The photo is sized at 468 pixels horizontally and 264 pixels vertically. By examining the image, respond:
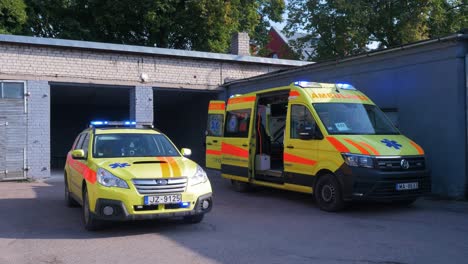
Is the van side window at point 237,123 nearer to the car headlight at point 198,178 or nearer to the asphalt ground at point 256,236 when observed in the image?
the asphalt ground at point 256,236

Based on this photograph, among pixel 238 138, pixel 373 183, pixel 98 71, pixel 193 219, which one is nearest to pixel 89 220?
pixel 193 219

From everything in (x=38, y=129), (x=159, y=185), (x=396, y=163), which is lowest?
(x=159, y=185)

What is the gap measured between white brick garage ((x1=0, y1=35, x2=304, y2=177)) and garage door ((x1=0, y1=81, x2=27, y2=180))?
0.18 m

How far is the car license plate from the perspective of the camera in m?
7.18

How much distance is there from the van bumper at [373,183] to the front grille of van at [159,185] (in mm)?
3164

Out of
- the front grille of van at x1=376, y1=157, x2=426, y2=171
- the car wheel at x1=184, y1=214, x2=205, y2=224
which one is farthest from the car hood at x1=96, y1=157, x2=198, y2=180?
the front grille of van at x1=376, y1=157, x2=426, y2=171

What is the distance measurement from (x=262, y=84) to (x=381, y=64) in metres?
5.63

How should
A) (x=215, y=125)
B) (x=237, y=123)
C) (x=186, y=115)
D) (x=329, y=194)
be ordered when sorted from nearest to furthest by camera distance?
(x=329, y=194) → (x=237, y=123) → (x=215, y=125) → (x=186, y=115)

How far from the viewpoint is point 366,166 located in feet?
28.8

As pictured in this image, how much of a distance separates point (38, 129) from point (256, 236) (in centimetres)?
1126

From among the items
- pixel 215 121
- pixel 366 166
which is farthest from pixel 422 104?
pixel 215 121

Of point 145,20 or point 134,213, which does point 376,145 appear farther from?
point 145,20

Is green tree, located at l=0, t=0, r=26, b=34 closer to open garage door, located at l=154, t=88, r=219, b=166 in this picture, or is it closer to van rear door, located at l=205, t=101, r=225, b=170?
open garage door, located at l=154, t=88, r=219, b=166

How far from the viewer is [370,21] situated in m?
29.0
